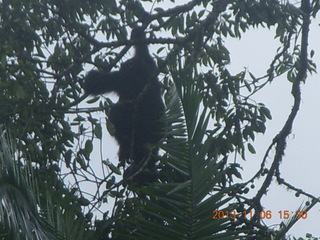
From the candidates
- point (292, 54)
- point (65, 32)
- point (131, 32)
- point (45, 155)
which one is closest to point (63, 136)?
point (45, 155)

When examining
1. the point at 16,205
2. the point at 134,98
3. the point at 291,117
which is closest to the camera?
the point at 16,205

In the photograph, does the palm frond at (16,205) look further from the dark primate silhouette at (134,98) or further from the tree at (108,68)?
the dark primate silhouette at (134,98)

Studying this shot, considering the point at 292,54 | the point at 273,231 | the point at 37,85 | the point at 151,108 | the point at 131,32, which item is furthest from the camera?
the point at 151,108

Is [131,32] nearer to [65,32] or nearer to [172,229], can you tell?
[65,32]

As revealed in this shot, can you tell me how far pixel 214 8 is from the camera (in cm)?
546

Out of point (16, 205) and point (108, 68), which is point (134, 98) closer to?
point (108, 68)

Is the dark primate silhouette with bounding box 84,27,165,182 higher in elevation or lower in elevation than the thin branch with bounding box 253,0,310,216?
higher

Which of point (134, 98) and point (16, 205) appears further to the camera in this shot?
point (134, 98)

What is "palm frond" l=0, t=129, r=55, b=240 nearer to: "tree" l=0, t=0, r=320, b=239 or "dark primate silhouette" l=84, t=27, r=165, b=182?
"tree" l=0, t=0, r=320, b=239

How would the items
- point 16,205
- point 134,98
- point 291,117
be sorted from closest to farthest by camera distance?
1. point 16,205
2. point 291,117
3. point 134,98

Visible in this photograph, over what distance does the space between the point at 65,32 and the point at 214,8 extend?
146 cm

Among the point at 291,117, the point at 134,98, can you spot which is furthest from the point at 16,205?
the point at 134,98

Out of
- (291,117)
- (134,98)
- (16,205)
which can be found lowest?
(16,205)

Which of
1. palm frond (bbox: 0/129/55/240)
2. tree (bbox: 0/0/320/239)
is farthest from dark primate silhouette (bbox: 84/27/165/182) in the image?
palm frond (bbox: 0/129/55/240)
